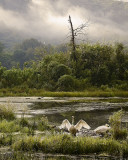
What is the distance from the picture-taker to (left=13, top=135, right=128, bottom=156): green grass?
9.75 m

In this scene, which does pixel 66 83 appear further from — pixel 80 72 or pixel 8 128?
pixel 8 128

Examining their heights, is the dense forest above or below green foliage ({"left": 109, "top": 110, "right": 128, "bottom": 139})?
above

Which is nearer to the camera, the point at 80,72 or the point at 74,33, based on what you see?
the point at 80,72

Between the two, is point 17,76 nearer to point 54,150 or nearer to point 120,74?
point 120,74

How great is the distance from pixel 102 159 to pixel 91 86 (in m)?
29.4

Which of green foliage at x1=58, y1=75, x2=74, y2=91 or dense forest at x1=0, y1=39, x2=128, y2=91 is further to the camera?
dense forest at x1=0, y1=39, x2=128, y2=91

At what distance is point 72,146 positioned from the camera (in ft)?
32.2

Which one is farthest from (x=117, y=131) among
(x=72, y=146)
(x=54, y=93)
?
(x=54, y=93)

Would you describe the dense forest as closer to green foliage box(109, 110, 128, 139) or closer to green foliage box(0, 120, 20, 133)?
green foliage box(0, 120, 20, 133)

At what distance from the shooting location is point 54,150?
9828mm

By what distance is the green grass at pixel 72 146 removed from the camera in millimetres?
9750

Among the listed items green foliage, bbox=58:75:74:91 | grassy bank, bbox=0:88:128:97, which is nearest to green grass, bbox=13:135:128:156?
grassy bank, bbox=0:88:128:97

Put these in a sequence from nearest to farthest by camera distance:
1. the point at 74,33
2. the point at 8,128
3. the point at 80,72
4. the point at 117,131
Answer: the point at 117,131, the point at 8,128, the point at 80,72, the point at 74,33

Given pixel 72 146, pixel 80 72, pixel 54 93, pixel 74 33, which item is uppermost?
pixel 74 33
